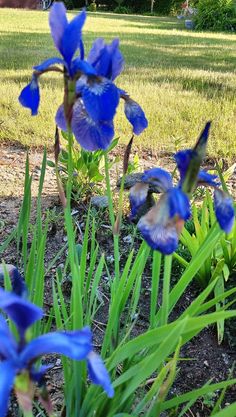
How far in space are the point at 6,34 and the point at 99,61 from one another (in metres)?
9.05

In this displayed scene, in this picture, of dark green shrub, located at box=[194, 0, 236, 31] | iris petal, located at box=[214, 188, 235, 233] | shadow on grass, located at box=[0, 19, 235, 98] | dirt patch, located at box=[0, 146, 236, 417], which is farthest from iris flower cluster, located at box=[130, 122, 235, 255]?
dark green shrub, located at box=[194, 0, 236, 31]

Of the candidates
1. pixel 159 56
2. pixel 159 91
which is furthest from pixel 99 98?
pixel 159 56

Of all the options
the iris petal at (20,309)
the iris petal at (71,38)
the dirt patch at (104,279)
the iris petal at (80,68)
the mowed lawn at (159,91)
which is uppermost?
the iris petal at (71,38)

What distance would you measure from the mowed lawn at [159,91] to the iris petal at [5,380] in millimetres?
2484

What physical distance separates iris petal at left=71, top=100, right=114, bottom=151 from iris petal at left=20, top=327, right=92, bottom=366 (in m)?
0.44

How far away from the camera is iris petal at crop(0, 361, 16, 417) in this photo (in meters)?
0.53

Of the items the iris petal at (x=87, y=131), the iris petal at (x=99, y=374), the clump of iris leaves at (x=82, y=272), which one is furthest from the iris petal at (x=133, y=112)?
the iris petal at (x=99, y=374)

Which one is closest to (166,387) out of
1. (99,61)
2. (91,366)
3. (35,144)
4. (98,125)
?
(91,366)

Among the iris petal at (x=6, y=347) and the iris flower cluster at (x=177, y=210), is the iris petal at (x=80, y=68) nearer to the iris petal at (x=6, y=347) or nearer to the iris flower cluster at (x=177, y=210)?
the iris flower cluster at (x=177, y=210)

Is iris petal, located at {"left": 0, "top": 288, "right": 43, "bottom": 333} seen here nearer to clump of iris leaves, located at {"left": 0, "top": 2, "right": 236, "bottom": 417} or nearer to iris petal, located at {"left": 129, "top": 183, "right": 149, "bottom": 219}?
clump of iris leaves, located at {"left": 0, "top": 2, "right": 236, "bottom": 417}

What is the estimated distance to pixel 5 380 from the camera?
533 millimetres

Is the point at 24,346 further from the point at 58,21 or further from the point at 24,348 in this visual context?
the point at 58,21

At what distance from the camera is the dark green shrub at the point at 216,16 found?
44.4 feet

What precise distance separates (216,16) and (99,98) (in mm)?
14163
